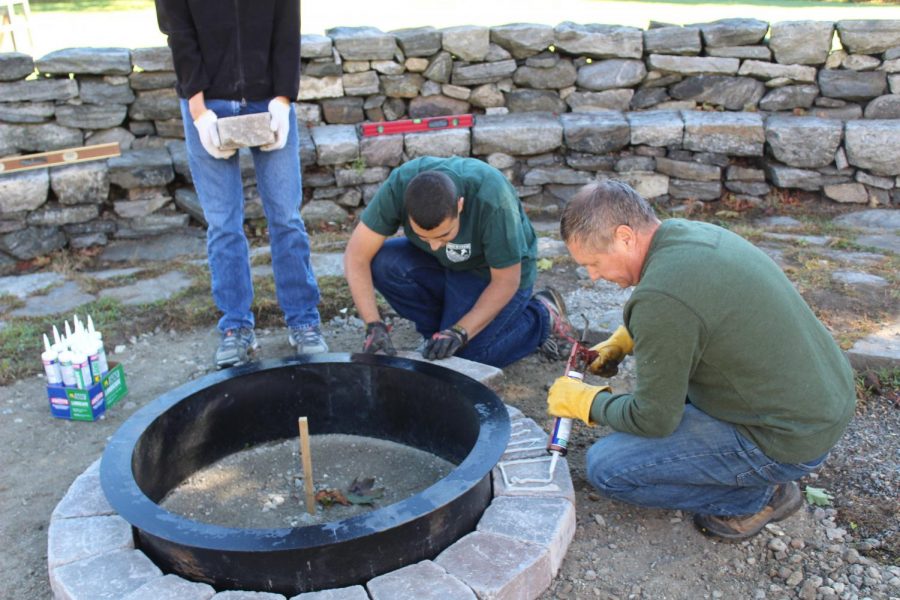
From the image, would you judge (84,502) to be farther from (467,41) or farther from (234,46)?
(467,41)

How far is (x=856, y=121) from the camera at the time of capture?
18.7 ft

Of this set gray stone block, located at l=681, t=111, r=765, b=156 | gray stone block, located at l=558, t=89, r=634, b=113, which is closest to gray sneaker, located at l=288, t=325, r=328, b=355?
gray stone block, located at l=558, t=89, r=634, b=113

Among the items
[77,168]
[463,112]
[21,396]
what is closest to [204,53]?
[21,396]

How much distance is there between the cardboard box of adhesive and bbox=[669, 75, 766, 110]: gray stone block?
4.21 m

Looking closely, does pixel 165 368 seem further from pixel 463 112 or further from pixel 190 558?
pixel 463 112

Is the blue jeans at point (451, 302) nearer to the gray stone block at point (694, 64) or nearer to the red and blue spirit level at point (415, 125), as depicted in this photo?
the red and blue spirit level at point (415, 125)

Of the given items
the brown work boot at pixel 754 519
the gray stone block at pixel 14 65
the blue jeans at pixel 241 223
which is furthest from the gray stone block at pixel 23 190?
the brown work boot at pixel 754 519

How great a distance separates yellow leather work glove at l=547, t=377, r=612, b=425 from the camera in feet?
8.73

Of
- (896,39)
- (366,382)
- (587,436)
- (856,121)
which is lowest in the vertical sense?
(587,436)

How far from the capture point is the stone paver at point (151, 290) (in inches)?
179

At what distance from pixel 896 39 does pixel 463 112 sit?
114 inches

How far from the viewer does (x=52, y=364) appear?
3428mm

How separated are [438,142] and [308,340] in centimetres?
228

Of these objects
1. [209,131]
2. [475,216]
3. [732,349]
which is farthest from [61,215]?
[732,349]
